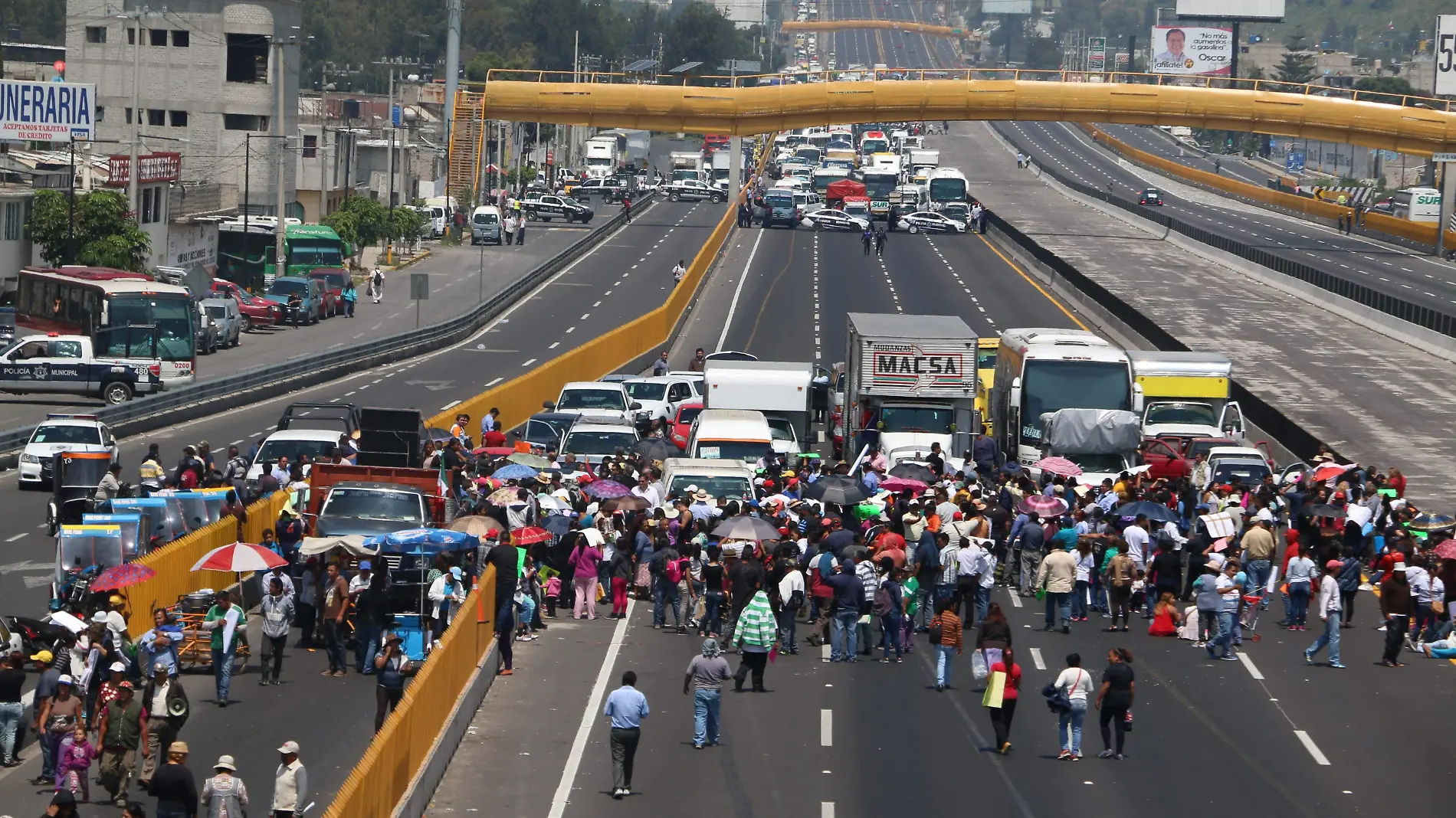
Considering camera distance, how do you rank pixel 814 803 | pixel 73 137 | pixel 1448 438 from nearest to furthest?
1. pixel 814 803
2. pixel 1448 438
3. pixel 73 137

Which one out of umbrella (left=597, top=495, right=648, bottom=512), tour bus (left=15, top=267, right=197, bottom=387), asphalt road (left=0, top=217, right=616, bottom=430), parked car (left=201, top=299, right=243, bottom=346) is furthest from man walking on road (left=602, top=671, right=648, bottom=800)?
parked car (left=201, top=299, right=243, bottom=346)

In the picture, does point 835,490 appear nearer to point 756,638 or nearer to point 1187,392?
point 756,638

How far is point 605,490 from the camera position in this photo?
29.5 meters

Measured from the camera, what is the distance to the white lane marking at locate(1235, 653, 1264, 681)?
2439cm

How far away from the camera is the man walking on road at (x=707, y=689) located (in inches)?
796

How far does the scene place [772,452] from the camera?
36.4 m

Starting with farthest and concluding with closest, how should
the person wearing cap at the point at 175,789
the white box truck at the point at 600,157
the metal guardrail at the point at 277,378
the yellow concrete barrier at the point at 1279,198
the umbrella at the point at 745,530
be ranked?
the white box truck at the point at 600,157, the yellow concrete barrier at the point at 1279,198, the metal guardrail at the point at 277,378, the umbrella at the point at 745,530, the person wearing cap at the point at 175,789

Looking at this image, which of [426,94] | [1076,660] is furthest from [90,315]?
[426,94]

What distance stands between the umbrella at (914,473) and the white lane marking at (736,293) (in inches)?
1211

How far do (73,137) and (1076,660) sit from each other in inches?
2366

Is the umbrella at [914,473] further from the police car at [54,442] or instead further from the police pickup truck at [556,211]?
the police pickup truck at [556,211]

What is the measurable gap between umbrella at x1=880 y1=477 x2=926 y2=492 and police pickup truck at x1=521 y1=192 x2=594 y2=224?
7773cm

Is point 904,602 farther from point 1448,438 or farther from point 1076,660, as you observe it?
point 1448,438

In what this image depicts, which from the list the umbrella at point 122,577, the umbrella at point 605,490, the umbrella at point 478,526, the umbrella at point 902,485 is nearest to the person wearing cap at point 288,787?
the umbrella at point 122,577
